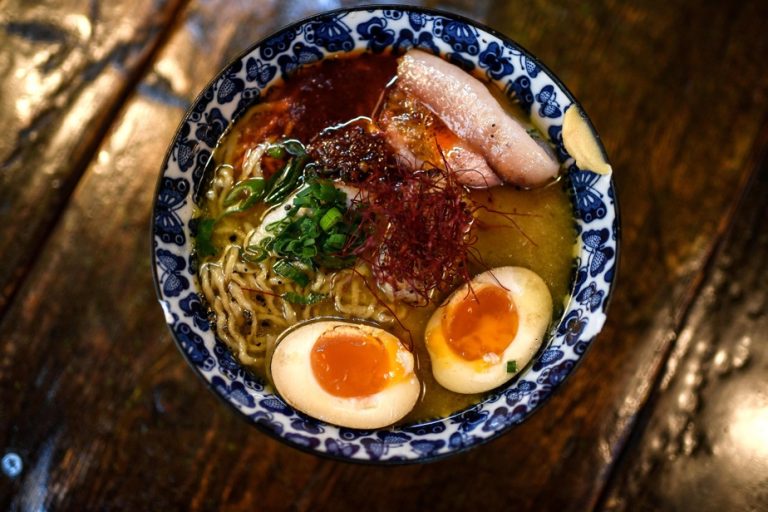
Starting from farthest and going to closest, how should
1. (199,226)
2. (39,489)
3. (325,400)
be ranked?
(39,489)
(199,226)
(325,400)

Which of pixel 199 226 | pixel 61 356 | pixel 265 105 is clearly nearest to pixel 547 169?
pixel 265 105

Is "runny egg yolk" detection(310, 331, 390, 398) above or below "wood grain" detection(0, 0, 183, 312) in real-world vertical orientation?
below

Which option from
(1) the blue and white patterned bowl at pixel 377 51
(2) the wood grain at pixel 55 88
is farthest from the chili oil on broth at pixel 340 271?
(2) the wood grain at pixel 55 88

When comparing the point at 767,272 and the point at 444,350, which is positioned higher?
the point at 767,272

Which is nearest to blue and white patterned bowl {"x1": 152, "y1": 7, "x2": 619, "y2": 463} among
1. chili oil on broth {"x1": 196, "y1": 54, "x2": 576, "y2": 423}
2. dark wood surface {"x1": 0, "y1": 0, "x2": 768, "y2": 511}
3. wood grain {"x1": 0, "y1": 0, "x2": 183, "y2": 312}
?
chili oil on broth {"x1": 196, "y1": 54, "x2": 576, "y2": 423}

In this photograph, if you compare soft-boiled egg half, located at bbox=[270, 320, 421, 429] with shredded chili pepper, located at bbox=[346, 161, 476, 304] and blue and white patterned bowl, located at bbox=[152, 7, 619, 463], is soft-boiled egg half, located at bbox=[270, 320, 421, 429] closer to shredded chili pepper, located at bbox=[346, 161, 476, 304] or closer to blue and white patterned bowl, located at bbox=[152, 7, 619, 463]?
blue and white patterned bowl, located at bbox=[152, 7, 619, 463]

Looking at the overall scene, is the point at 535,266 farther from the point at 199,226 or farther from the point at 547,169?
the point at 199,226

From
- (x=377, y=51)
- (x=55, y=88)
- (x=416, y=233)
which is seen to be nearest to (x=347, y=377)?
(x=416, y=233)

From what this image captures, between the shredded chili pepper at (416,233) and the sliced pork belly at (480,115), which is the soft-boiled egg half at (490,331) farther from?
the sliced pork belly at (480,115)
